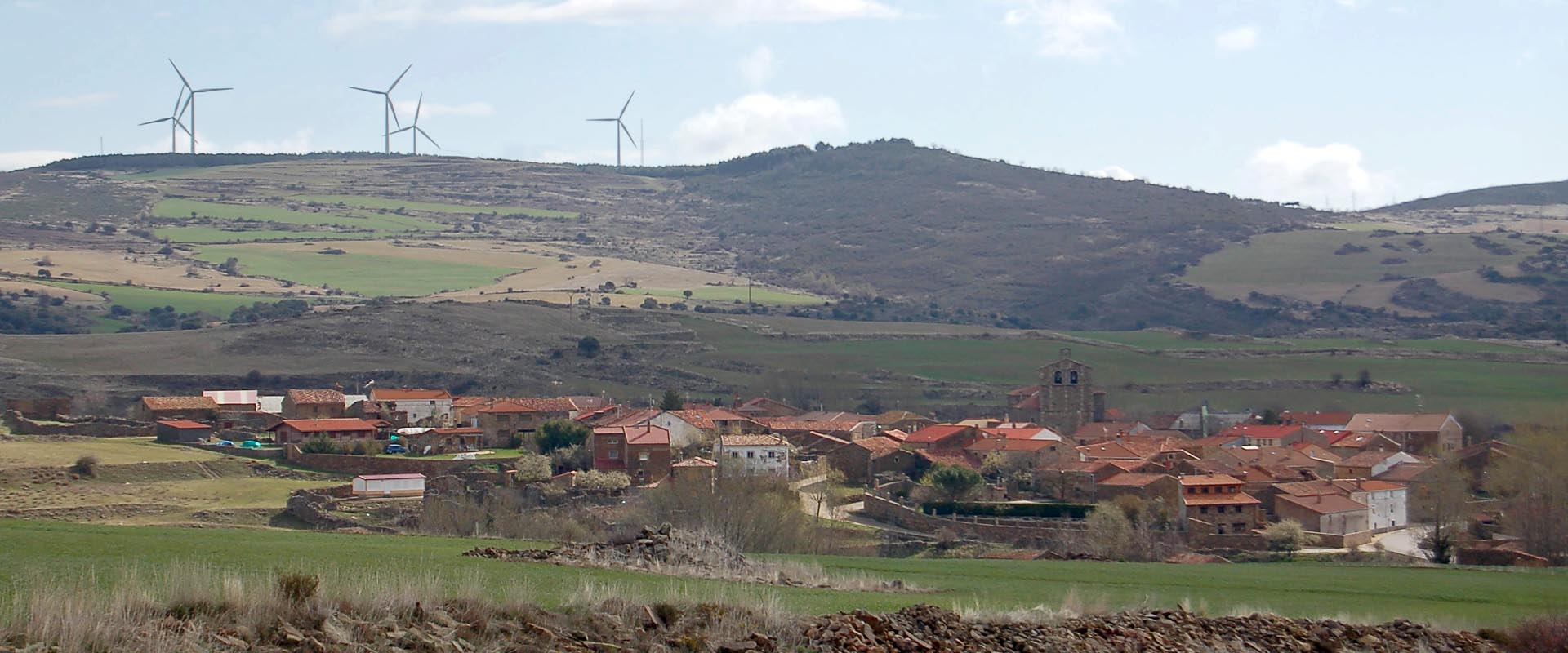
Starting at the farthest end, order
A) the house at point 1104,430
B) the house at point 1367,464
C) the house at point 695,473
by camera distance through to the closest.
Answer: the house at point 1104,430
the house at point 1367,464
the house at point 695,473

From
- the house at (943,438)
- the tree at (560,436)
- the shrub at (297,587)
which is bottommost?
the house at (943,438)

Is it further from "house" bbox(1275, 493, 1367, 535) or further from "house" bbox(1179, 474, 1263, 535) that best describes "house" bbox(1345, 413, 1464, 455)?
"house" bbox(1179, 474, 1263, 535)

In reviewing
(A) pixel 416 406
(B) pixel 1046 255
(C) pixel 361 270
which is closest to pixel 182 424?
(A) pixel 416 406

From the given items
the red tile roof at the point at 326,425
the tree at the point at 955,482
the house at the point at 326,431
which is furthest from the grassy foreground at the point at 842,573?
the red tile roof at the point at 326,425

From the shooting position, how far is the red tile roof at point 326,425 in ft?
191

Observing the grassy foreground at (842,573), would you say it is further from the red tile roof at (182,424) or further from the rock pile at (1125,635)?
the red tile roof at (182,424)

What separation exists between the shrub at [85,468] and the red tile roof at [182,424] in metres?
12.1

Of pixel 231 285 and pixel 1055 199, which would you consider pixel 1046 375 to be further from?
pixel 1055 199

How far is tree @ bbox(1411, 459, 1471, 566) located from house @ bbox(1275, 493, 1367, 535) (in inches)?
83.2

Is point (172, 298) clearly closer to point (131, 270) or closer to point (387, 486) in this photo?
point (131, 270)

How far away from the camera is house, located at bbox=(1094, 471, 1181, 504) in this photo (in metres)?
51.8

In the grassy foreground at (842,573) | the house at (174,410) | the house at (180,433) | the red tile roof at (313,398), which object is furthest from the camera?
the red tile roof at (313,398)

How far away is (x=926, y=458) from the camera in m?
61.7

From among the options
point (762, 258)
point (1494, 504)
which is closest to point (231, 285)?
point (762, 258)
